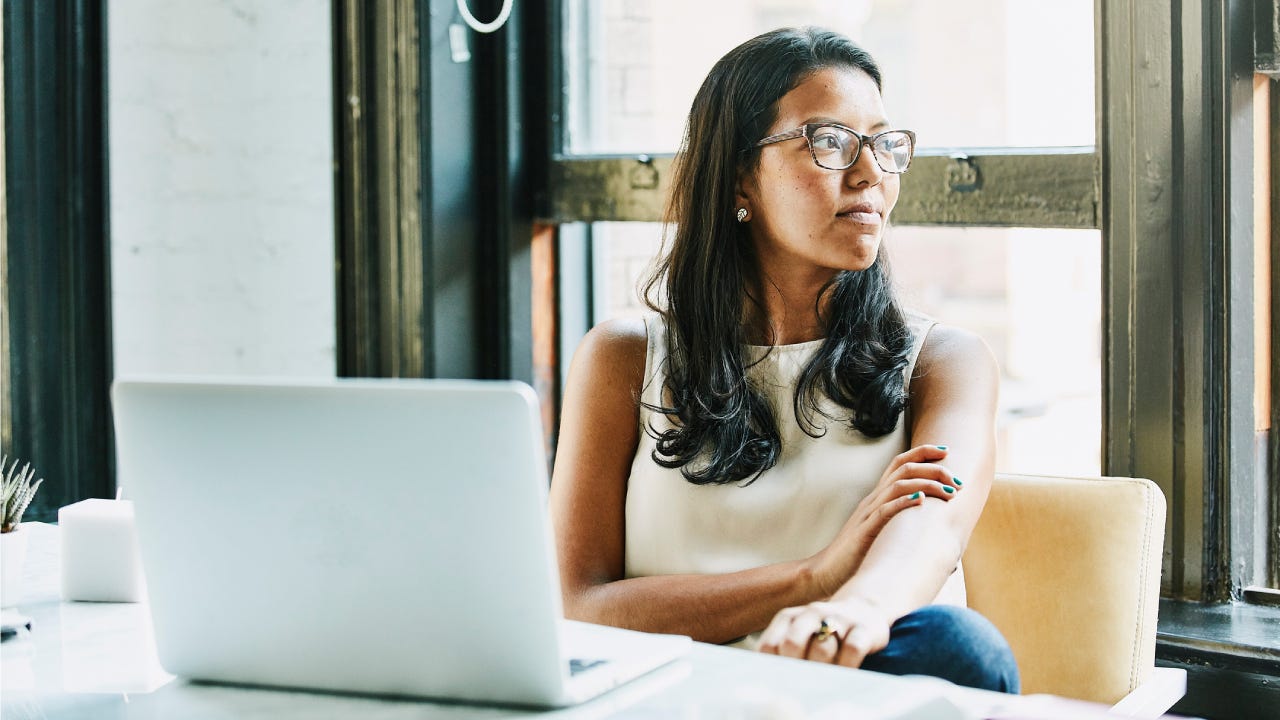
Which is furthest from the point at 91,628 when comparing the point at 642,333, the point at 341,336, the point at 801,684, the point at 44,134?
the point at 44,134

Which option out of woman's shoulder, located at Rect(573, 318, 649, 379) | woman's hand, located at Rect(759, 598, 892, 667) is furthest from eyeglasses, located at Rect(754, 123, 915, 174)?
woman's hand, located at Rect(759, 598, 892, 667)

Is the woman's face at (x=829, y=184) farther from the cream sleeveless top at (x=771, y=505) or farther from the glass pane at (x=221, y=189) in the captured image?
the glass pane at (x=221, y=189)

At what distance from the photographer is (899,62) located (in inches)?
78.7

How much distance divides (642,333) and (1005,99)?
680 mm

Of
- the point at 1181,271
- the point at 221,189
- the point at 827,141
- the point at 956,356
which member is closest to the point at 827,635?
the point at 956,356

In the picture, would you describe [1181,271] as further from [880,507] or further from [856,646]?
[856,646]

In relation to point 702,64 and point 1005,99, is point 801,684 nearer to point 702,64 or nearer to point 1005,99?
point 1005,99

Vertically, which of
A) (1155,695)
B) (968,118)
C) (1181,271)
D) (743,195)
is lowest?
(1155,695)

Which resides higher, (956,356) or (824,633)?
(956,356)

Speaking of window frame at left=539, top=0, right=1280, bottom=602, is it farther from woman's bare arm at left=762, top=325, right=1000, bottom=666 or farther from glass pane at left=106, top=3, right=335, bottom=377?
glass pane at left=106, top=3, right=335, bottom=377

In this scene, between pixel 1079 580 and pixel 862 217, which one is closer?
pixel 1079 580

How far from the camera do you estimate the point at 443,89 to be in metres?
2.31

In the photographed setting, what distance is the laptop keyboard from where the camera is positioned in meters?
0.89

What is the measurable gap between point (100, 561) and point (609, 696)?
0.61 m
